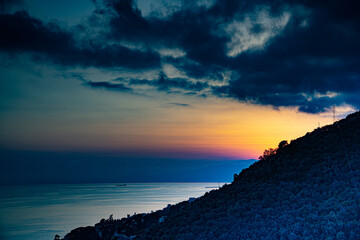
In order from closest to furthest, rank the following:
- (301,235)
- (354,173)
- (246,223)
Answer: (301,235) < (246,223) < (354,173)

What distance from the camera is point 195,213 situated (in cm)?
1884

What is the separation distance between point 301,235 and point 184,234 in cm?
560

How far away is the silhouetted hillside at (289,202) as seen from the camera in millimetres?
13260

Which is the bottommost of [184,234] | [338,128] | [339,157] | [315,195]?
[184,234]

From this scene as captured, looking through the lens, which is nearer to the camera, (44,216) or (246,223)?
(246,223)

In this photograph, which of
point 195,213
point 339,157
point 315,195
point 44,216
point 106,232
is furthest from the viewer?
point 44,216

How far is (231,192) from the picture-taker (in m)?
20.8

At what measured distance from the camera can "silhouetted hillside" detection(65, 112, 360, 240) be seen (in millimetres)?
13260

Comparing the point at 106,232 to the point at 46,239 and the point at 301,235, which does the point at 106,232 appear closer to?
the point at 46,239

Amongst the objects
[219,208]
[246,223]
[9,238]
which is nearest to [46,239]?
[9,238]

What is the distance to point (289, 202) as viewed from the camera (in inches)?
631

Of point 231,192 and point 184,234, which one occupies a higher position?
point 231,192

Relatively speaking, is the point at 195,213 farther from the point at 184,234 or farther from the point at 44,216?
the point at 44,216

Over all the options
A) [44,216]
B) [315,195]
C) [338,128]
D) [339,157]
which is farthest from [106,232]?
[44,216]
